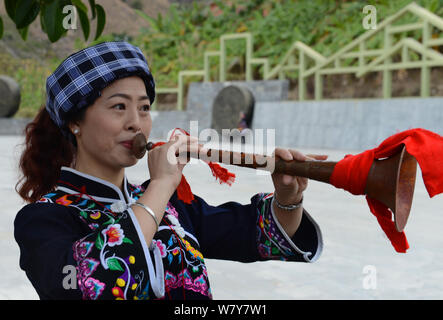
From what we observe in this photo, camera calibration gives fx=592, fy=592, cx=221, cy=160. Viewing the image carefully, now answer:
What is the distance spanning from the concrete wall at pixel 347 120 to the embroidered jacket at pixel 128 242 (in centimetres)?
1028

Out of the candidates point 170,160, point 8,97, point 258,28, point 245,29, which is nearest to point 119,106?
point 170,160

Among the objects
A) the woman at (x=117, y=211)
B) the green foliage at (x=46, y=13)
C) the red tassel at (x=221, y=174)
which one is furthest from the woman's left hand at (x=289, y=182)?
the green foliage at (x=46, y=13)

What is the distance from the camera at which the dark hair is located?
191cm

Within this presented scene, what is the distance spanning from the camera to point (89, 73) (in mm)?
1716

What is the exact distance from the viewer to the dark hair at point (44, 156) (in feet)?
6.27

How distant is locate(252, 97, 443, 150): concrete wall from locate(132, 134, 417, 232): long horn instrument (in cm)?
1054

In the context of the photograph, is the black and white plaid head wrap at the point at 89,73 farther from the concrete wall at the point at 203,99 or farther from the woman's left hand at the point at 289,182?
the concrete wall at the point at 203,99

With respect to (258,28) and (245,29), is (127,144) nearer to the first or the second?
(258,28)

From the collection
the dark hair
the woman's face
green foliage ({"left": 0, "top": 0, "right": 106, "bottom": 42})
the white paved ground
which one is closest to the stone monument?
the white paved ground

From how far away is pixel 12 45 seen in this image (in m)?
50.6

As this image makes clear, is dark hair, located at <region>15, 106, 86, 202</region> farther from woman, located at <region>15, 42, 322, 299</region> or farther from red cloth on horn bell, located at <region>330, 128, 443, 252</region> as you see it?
red cloth on horn bell, located at <region>330, 128, 443, 252</region>
